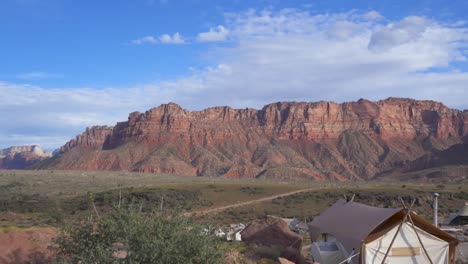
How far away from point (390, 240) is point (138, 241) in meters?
8.19

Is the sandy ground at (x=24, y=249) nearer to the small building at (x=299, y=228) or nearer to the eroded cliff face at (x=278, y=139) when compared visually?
the small building at (x=299, y=228)

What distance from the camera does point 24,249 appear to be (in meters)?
12.5

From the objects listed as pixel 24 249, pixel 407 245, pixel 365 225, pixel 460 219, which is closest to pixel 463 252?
pixel 407 245

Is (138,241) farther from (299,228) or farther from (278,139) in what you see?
(278,139)

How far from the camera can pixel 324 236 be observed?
19.0 meters

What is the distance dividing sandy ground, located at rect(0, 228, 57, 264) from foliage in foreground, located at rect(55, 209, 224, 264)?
218cm

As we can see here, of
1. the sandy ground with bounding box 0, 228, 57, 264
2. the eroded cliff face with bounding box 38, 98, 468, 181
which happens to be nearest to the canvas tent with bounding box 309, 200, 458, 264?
the sandy ground with bounding box 0, 228, 57, 264

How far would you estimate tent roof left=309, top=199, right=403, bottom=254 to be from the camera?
48.9 ft

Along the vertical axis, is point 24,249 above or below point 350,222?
below

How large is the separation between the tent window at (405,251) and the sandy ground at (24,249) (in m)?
9.28

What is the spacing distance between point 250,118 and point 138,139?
35286 millimetres

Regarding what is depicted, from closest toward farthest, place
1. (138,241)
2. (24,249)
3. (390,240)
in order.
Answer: (138,241) → (24,249) → (390,240)

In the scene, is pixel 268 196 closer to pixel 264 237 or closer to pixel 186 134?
pixel 264 237

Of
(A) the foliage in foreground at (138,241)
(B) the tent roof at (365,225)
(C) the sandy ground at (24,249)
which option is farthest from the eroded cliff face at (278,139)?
(A) the foliage in foreground at (138,241)
